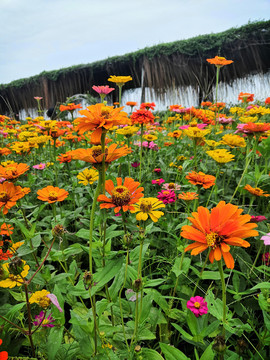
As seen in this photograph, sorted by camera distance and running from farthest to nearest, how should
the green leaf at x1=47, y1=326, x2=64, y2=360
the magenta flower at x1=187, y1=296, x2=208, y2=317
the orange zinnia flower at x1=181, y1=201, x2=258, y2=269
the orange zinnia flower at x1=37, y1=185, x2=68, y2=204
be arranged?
the orange zinnia flower at x1=37, y1=185, x2=68, y2=204 < the magenta flower at x1=187, y1=296, x2=208, y2=317 < the green leaf at x1=47, y1=326, x2=64, y2=360 < the orange zinnia flower at x1=181, y1=201, x2=258, y2=269

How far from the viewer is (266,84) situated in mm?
5422

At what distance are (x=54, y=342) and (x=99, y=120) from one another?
0.62 m

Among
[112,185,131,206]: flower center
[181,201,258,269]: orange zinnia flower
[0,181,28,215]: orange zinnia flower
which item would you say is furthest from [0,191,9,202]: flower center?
[181,201,258,269]: orange zinnia flower

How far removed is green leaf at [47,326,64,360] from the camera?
642 mm

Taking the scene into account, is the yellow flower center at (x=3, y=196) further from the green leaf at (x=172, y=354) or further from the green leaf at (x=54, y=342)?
the green leaf at (x=172, y=354)

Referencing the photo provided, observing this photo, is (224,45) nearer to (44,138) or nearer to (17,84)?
(44,138)

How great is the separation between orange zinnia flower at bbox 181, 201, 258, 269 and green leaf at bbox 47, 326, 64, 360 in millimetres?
463

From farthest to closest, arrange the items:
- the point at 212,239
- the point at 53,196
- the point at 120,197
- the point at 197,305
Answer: the point at 53,196 < the point at 197,305 < the point at 120,197 < the point at 212,239

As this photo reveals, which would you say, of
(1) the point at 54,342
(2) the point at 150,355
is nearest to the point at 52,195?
(1) the point at 54,342

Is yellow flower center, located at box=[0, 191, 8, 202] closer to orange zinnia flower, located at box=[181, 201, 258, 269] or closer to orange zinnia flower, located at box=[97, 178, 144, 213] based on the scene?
orange zinnia flower, located at box=[97, 178, 144, 213]

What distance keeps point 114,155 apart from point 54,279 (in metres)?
0.54

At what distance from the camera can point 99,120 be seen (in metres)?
0.56

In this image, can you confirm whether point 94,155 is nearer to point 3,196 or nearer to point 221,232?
point 221,232

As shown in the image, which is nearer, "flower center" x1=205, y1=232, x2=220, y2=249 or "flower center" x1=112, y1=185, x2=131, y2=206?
"flower center" x1=205, y1=232, x2=220, y2=249
